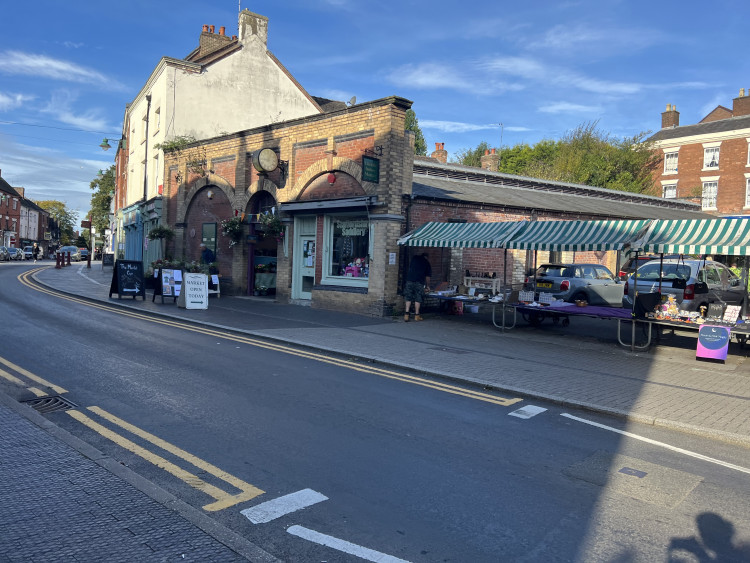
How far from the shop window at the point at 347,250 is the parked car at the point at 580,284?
5297mm

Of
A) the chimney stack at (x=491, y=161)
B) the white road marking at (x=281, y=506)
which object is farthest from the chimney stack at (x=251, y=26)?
the white road marking at (x=281, y=506)

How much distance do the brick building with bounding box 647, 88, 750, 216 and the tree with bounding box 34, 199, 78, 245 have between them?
122466mm

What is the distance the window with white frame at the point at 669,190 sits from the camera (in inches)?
1839

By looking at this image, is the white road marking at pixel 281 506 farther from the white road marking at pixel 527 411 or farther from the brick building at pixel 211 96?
the brick building at pixel 211 96

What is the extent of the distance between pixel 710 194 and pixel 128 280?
43391 mm

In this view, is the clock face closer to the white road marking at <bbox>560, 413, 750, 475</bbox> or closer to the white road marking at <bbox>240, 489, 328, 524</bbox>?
the white road marking at <bbox>560, 413, 750, 475</bbox>

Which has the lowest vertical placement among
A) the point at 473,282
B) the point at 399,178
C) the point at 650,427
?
the point at 650,427

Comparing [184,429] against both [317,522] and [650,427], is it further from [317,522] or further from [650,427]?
[650,427]

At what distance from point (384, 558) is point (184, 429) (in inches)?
119

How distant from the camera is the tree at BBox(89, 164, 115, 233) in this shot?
2494 inches

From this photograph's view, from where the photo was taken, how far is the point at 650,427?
6664 millimetres

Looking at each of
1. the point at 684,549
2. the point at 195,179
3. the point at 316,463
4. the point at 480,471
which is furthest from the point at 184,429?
the point at 195,179

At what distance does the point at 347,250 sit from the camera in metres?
17.1

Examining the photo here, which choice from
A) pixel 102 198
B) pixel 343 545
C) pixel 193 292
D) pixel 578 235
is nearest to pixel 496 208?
pixel 578 235
